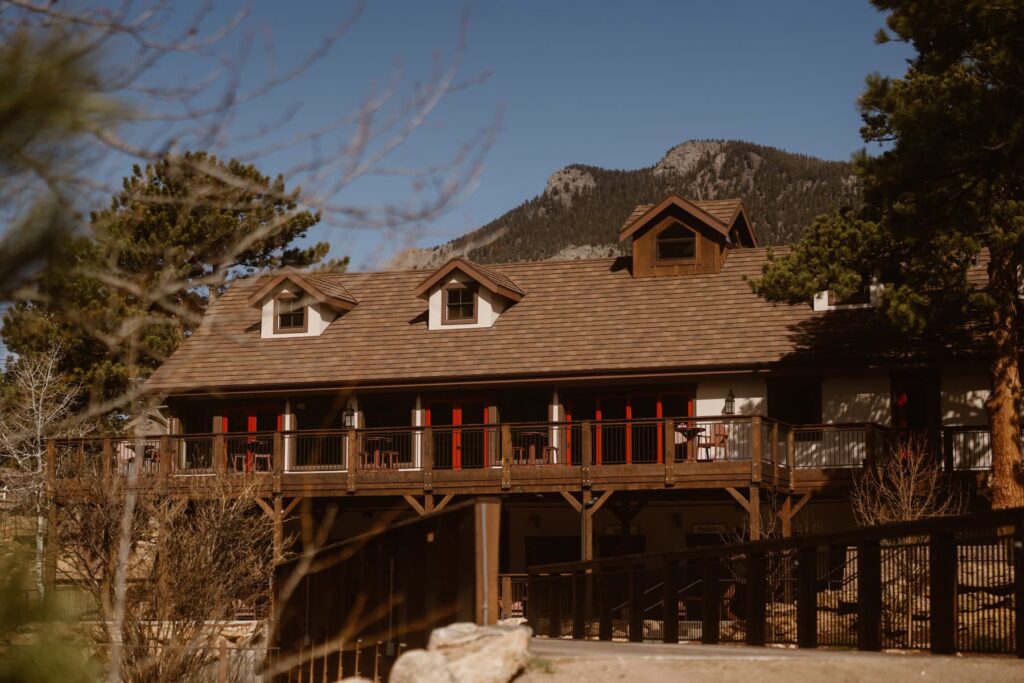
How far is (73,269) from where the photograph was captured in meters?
4.55

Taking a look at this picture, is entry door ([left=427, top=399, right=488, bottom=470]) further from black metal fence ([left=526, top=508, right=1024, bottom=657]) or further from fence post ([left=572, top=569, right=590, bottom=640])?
black metal fence ([left=526, top=508, right=1024, bottom=657])

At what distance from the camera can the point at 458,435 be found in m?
30.9

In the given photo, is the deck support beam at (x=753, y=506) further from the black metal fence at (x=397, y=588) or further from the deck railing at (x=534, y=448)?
the black metal fence at (x=397, y=588)

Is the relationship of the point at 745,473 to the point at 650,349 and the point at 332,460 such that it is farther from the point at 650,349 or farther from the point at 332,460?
the point at 332,460

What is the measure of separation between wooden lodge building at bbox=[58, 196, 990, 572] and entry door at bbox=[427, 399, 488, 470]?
0.17ft

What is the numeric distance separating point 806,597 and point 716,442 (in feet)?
55.7

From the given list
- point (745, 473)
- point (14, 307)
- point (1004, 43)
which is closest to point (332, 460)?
point (745, 473)

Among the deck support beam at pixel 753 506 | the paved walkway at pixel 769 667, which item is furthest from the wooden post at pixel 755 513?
the paved walkway at pixel 769 667

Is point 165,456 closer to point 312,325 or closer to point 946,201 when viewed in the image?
point 312,325

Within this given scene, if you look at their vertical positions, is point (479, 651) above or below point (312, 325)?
below

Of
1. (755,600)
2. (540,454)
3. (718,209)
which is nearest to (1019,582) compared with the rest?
(755,600)

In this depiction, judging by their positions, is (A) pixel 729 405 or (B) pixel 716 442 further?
(A) pixel 729 405

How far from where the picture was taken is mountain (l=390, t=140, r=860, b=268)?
11106 cm

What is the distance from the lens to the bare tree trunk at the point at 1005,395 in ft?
75.8
